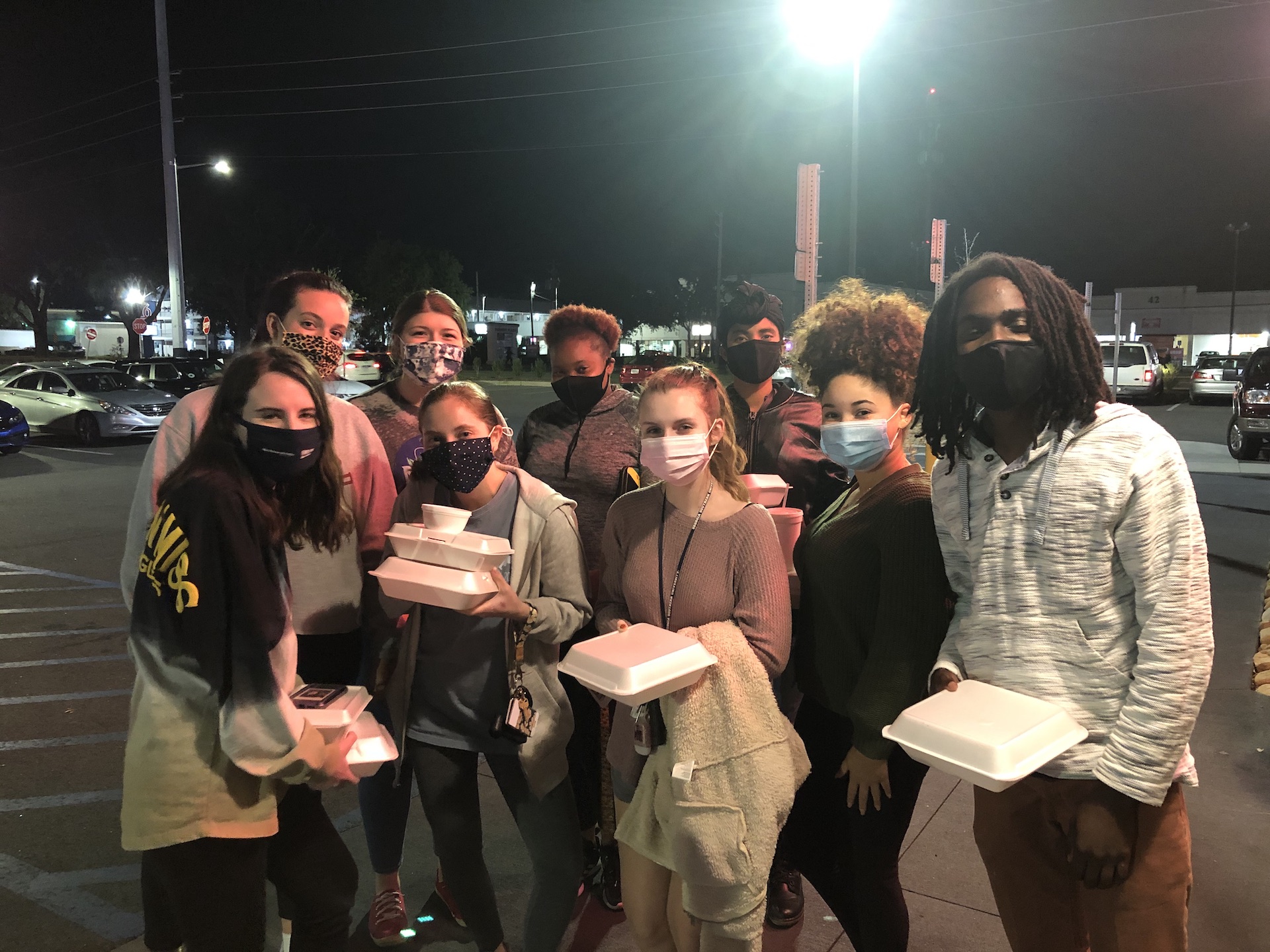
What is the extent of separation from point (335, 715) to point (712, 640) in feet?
3.17

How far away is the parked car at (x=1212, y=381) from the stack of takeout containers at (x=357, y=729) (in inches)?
1281

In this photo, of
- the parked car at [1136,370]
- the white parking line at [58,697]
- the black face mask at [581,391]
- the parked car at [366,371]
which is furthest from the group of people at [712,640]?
the parked car at [1136,370]

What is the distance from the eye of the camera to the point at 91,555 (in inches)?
340

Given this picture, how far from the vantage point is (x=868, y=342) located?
2.47 meters

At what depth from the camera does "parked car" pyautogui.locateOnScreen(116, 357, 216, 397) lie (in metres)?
20.9

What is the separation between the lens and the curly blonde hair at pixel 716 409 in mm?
2461

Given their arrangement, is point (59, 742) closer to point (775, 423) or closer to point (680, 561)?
point (680, 561)

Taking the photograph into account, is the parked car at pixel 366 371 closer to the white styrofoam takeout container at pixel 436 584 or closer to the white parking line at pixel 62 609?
the white parking line at pixel 62 609

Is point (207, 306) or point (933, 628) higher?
point (207, 306)

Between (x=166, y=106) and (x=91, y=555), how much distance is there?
15.3 metres

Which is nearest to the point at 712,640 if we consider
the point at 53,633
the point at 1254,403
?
the point at 53,633

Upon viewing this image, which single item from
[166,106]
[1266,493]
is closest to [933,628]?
[1266,493]

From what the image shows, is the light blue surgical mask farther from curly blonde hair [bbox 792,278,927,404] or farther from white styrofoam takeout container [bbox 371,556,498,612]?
white styrofoam takeout container [bbox 371,556,498,612]

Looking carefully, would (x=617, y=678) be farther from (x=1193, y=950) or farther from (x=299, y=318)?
(x=1193, y=950)
